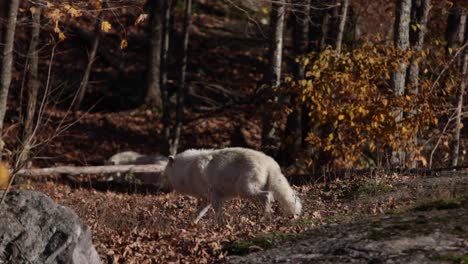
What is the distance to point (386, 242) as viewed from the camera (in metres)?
8.38

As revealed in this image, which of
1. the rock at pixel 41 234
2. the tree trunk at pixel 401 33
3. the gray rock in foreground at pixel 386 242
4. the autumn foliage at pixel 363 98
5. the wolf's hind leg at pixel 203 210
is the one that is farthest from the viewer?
the tree trunk at pixel 401 33

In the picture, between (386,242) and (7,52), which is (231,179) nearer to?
(386,242)

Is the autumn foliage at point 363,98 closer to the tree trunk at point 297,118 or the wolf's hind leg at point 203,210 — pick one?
the wolf's hind leg at point 203,210

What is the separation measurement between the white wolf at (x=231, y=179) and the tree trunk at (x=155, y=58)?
16.4 m

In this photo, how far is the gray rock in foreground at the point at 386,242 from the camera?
7.97m

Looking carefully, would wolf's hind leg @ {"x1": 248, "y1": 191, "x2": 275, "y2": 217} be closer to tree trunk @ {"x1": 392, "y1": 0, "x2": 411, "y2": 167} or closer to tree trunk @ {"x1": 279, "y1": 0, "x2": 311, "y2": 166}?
tree trunk @ {"x1": 392, "y1": 0, "x2": 411, "y2": 167}

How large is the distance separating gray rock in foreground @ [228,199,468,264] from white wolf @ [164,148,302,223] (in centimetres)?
224

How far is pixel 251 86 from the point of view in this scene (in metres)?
32.0

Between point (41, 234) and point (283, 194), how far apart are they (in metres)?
4.45

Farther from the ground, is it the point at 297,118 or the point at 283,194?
the point at 283,194

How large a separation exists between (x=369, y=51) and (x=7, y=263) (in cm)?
947

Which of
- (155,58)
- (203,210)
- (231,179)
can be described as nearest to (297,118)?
(155,58)

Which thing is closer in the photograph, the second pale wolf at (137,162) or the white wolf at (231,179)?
the white wolf at (231,179)

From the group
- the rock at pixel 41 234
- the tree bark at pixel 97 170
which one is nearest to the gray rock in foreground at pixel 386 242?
the rock at pixel 41 234
